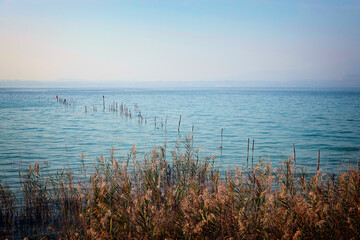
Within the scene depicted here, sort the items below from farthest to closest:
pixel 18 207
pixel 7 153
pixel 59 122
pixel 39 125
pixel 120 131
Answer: pixel 59 122, pixel 39 125, pixel 120 131, pixel 7 153, pixel 18 207

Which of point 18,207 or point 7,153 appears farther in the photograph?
point 7,153

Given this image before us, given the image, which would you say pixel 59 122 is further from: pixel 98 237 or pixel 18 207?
pixel 98 237

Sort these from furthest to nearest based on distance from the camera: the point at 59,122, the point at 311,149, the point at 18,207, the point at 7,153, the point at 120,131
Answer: the point at 59,122, the point at 120,131, the point at 311,149, the point at 7,153, the point at 18,207

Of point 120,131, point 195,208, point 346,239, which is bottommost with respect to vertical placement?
point 120,131

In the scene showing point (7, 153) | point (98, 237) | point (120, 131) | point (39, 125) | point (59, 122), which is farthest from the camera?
point (59, 122)

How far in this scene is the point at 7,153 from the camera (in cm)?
1959

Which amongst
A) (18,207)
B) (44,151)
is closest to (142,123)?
(44,151)

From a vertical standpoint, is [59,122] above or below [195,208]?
below

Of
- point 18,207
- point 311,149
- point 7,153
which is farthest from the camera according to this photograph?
point 311,149

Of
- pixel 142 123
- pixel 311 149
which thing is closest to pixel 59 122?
pixel 142 123

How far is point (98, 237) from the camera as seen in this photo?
16.5 ft

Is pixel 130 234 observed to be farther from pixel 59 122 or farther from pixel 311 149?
pixel 59 122

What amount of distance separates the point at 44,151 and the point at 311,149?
61.5 ft

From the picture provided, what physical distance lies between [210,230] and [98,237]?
1888 millimetres
